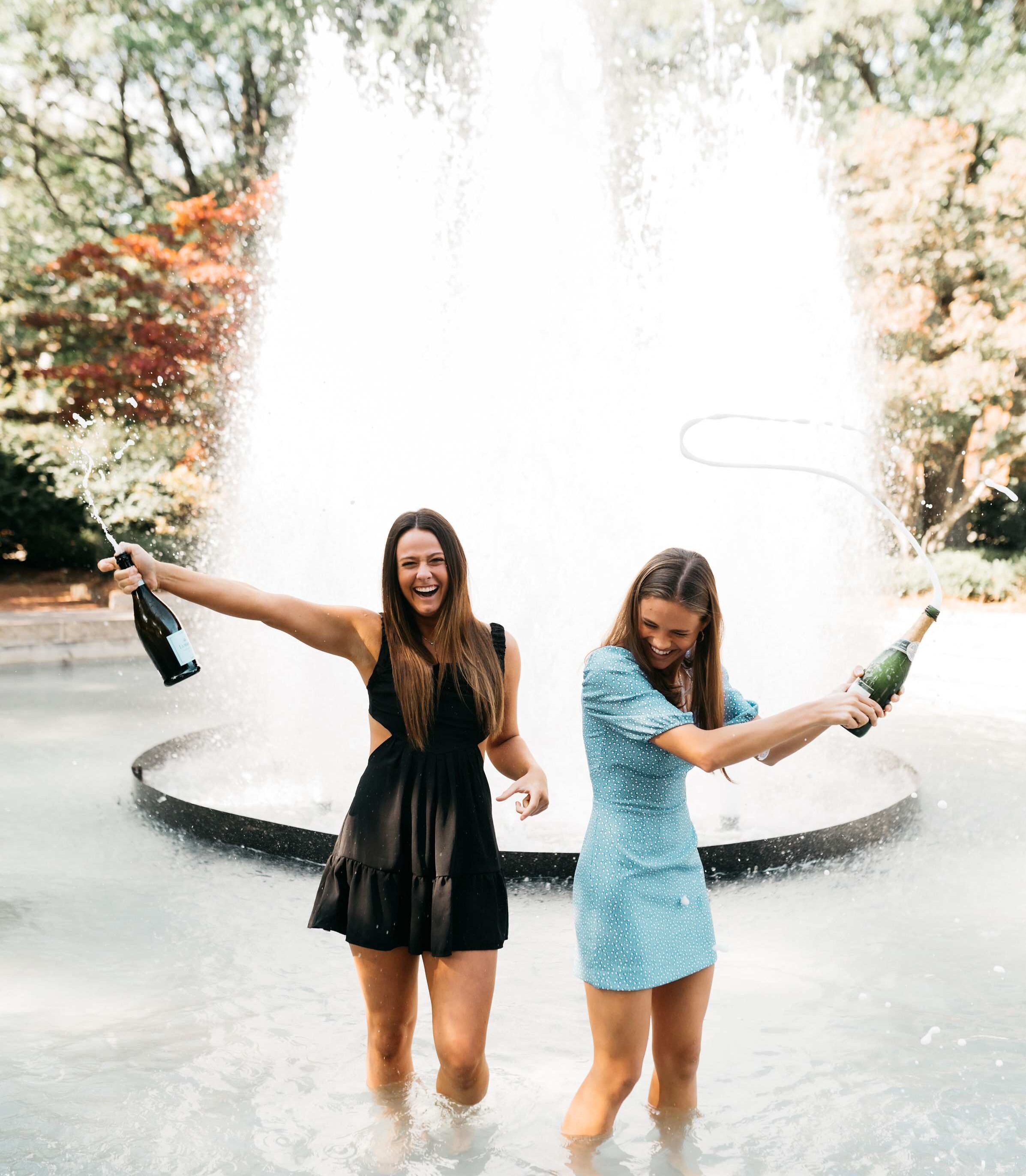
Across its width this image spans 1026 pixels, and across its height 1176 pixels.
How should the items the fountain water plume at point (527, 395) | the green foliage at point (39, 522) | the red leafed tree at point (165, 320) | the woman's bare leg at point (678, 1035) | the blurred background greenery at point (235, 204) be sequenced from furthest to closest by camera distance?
the green foliage at point (39, 522) → the blurred background greenery at point (235, 204) → the red leafed tree at point (165, 320) → the fountain water plume at point (527, 395) → the woman's bare leg at point (678, 1035)

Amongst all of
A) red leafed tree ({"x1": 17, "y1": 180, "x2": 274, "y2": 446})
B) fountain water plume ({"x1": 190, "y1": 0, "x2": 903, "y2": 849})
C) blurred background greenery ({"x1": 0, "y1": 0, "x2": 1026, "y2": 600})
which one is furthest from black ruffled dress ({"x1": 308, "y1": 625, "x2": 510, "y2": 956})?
blurred background greenery ({"x1": 0, "y1": 0, "x2": 1026, "y2": 600})

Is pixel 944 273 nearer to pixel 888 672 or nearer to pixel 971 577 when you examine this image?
pixel 971 577

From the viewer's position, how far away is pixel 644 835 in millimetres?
2748

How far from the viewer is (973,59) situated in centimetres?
2088

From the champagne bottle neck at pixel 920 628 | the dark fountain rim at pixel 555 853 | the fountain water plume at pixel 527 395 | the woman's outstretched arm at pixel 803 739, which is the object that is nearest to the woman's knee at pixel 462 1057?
the woman's outstretched arm at pixel 803 739

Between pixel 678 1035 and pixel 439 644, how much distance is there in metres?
1.08

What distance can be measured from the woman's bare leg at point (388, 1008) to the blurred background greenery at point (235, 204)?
15678 mm

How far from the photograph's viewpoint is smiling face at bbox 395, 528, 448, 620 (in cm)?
299

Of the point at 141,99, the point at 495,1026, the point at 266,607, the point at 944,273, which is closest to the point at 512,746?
the point at 266,607

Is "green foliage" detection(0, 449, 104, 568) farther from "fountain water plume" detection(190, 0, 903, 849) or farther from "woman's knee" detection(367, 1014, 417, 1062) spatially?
"woman's knee" detection(367, 1014, 417, 1062)

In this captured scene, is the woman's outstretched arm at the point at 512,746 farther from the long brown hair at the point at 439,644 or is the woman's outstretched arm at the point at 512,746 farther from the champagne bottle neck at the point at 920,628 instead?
the champagne bottle neck at the point at 920,628

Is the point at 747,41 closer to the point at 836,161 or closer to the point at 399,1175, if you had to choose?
the point at 836,161

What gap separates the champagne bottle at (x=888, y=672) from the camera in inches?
101

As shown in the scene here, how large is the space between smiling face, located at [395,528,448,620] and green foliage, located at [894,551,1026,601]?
18.7 metres
